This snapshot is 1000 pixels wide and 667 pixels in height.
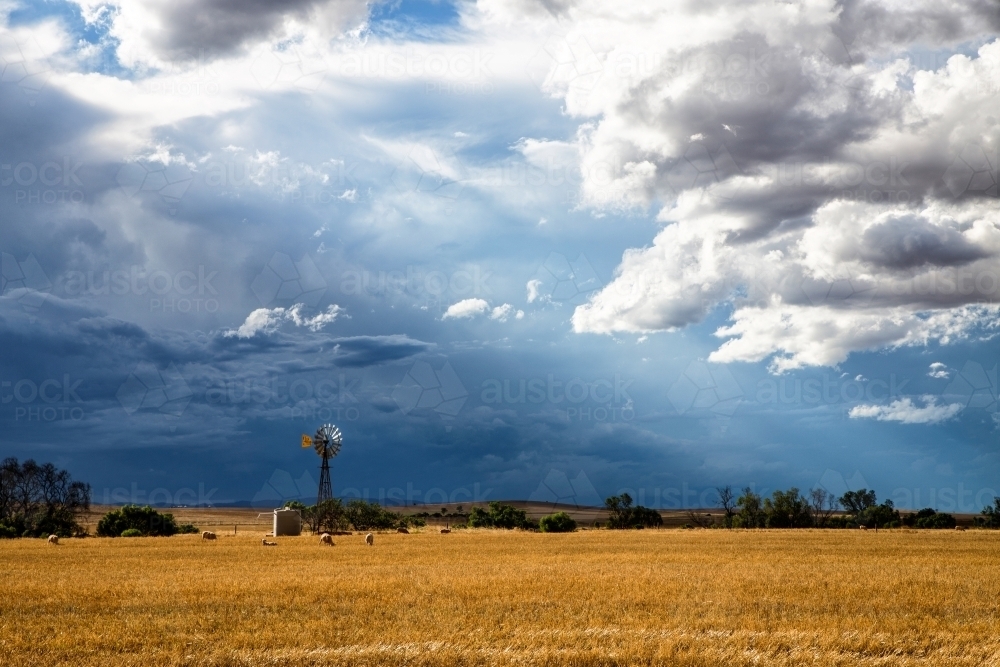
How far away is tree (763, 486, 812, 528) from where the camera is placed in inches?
4916

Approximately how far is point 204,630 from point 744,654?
1324 centimetres

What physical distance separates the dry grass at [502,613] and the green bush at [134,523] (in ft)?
184

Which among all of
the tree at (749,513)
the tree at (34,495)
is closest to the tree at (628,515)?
the tree at (749,513)

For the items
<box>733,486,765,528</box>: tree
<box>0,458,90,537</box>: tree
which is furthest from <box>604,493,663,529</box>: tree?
<box>0,458,90,537</box>: tree

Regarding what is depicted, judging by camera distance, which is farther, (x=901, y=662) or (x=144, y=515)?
(x=144, y=515)

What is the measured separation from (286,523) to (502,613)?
220ft

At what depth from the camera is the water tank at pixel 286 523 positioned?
85.8m

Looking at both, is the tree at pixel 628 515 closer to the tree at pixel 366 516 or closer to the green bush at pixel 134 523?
the tree at pixel 366 516

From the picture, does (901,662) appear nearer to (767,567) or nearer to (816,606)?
(816,606)

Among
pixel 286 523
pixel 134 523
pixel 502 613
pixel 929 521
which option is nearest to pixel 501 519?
pixel 286 523

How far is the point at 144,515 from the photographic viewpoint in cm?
10050

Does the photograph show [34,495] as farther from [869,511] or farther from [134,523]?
[869,511]

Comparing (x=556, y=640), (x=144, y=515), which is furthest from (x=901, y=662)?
(x=144, y=515)

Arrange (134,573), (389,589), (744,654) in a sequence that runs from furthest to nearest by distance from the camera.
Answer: (134,573) → (389,589) → (744,654)
